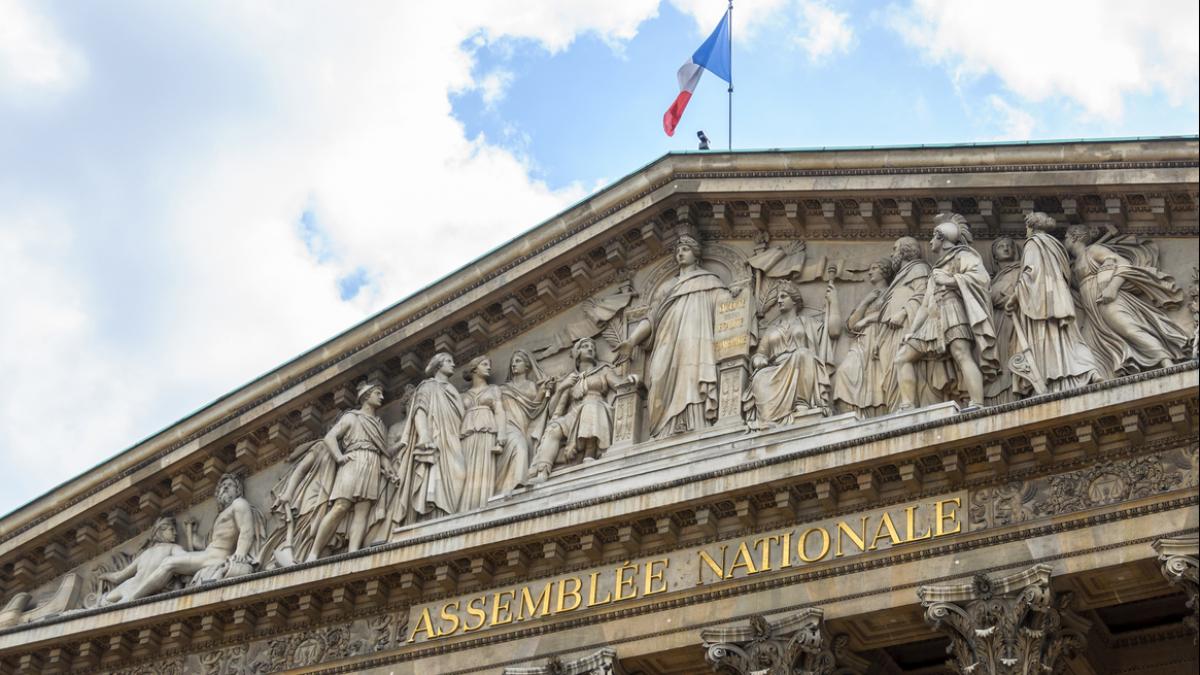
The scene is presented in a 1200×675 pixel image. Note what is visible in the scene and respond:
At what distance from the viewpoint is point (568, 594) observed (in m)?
23.0

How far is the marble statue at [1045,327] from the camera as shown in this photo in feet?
69.8

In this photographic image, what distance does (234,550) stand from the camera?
25922 millimetres

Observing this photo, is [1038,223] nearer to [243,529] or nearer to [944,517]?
[944,517]

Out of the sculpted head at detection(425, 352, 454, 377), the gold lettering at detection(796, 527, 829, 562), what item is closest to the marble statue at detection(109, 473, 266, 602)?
the sculpted head at detection(425, 352, 454, 377)

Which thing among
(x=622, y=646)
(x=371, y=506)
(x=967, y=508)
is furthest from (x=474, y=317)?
(x=967, y=508)

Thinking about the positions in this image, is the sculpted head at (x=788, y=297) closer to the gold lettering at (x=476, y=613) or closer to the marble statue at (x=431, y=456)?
the marble statue at (x=431, y=456)

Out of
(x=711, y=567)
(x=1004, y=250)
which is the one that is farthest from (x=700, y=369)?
(x=1004, y=250)

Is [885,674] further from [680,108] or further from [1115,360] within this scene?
[680,108]

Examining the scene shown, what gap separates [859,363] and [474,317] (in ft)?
16.9

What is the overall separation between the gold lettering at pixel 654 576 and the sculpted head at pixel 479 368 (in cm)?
387

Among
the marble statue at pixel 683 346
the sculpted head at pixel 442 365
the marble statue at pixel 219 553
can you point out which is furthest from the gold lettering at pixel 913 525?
the marble statue at pixel 219 553

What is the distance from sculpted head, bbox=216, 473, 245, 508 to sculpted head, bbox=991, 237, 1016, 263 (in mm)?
9520

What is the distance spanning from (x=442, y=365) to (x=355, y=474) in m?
1.66

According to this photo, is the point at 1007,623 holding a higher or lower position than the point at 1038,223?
lower
